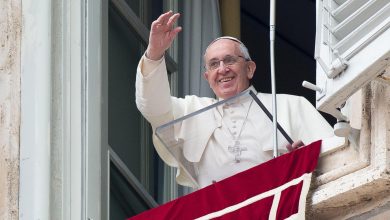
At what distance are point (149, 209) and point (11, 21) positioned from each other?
0.89m

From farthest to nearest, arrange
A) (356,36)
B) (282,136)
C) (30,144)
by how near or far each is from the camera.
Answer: (30,144) → (282,136) → (356,36)

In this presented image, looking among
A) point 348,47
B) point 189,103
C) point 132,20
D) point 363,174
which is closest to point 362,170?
point 363,174

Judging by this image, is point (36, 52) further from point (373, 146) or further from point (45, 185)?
point (373, 146)

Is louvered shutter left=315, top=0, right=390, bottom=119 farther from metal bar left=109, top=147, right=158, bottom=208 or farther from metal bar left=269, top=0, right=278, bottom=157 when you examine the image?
metal bar left=109, top=147, right=158, bottom=208

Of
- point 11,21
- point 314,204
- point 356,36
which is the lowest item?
point 314,204

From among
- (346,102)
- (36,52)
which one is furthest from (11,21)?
(346,102)

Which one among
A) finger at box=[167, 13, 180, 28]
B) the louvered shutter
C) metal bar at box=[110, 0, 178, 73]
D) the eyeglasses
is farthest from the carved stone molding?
metal bar at box=[110, 0, 178, 73]

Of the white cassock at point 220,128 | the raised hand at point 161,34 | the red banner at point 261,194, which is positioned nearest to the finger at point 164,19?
the raised hand at point 161,34

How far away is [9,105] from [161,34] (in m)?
0.86

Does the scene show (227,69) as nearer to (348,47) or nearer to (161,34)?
(161,34)

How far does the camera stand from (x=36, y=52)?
330 inches

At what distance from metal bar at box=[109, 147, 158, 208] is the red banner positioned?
2.09 feet

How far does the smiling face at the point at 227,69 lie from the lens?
820cm

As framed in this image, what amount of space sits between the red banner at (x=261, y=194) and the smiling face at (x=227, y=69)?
0.64 meters
